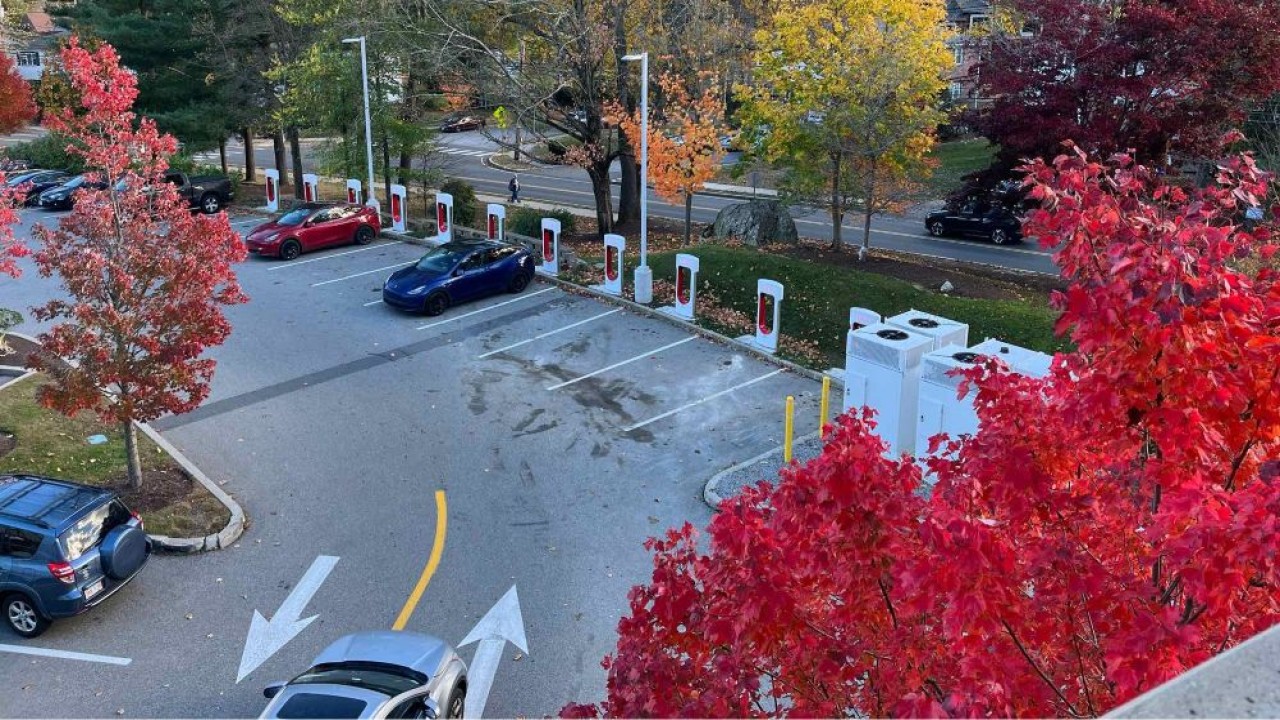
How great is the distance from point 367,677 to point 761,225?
20402 mm

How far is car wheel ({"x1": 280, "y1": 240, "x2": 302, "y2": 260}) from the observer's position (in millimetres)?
25916

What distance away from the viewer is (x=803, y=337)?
19.8 meters

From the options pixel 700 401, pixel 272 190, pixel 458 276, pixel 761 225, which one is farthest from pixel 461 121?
pixel 700 401

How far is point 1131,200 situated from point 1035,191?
2.06ft

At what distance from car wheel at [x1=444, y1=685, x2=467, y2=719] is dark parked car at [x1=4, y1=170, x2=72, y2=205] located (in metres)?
32.4

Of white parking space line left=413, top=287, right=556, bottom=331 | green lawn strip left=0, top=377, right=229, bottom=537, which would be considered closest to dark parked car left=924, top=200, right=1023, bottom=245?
white parking space line left=413, top=287, right=556, bottom=331

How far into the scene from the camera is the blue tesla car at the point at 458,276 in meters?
21.4

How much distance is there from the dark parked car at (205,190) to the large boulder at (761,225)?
1712 centimetres

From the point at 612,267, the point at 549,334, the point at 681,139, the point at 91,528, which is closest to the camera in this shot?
the point at 91,528

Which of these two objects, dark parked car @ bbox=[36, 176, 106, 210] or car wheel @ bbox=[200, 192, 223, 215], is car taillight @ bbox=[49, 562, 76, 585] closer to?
car wheel @ bbox=[200, 192, 223, 215]

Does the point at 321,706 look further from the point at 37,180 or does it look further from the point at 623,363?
the point at 37,180

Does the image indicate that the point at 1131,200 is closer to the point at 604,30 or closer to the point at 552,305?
the point at 552,305

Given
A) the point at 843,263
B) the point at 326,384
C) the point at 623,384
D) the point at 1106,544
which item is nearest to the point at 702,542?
the point at 623,384

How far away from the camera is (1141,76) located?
2005cm
